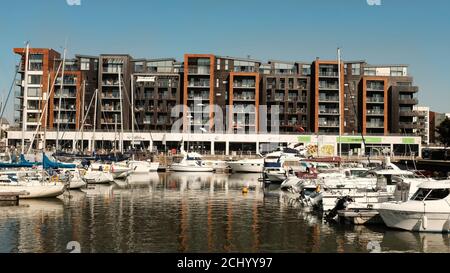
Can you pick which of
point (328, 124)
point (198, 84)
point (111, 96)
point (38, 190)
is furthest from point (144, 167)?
point (328, 124)

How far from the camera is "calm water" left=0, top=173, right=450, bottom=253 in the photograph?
21031 millimetres

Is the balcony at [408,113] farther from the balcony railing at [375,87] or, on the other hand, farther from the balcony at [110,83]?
the balcony at [110,83]

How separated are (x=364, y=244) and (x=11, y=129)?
96.5m

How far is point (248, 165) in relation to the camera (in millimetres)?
81875

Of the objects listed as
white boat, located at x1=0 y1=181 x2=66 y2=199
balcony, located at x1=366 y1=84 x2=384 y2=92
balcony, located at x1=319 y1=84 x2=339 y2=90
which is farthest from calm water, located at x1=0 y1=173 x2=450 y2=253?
balcony, located at x1=366 y1=84 x2=384 y2=92

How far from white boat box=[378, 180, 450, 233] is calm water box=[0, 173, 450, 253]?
0.59 metres

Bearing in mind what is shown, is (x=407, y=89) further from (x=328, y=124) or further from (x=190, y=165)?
(x=190, y=165)

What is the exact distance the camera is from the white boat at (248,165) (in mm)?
81275

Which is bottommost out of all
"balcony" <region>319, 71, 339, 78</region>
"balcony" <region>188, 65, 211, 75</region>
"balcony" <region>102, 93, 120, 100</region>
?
"balcony" <region>102, 93, 120, 100</region>

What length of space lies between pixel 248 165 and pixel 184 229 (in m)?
57.2

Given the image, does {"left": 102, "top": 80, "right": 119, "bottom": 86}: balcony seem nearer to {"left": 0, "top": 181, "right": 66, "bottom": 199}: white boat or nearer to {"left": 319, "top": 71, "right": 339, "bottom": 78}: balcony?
{"left": 319, "top": 71, "right": 339, "bottom": 78}: balcony

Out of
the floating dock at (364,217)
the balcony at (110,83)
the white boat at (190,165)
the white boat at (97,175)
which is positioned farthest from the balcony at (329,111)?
the floating dock at (364,217)

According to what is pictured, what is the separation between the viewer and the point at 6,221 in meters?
26.5
